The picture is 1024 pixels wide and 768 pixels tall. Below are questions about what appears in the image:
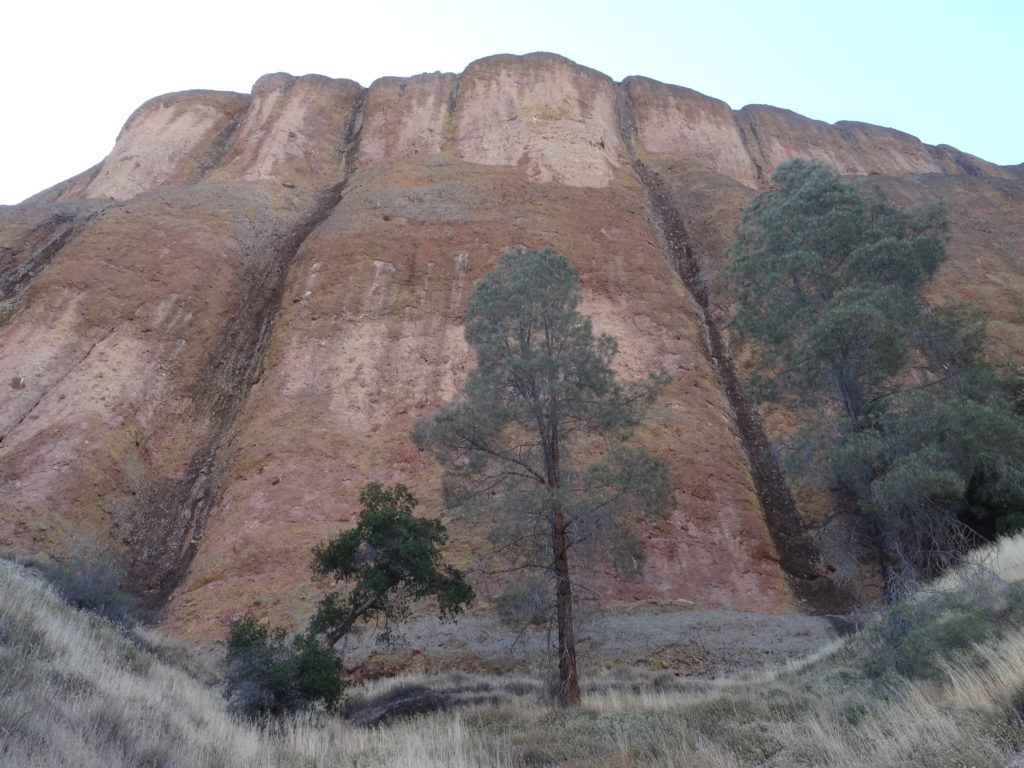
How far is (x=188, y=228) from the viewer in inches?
1232

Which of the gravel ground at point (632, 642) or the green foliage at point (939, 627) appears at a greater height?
the gravel ground at point (632, 642)

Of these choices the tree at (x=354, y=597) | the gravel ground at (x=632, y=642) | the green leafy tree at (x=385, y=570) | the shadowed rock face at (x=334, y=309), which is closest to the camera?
the tree at (x=354, y=597)

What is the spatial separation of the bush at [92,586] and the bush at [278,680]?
145 inches

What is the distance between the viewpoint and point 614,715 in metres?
9.40

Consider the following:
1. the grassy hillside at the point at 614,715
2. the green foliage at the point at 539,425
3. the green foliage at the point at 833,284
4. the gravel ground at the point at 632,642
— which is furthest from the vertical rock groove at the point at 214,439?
the green foliage at the point at 833,284

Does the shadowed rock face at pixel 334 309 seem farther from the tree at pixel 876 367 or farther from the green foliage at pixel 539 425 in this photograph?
the green foliage at pixel 539 425

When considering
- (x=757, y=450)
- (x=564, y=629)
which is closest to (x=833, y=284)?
(x=757, y=450)

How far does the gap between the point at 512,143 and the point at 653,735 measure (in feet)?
121

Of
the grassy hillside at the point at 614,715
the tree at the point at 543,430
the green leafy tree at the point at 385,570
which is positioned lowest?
the grassy hillside at the point at 614,715

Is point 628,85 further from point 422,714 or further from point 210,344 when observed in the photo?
point 422,714

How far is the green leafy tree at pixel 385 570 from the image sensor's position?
529 inches

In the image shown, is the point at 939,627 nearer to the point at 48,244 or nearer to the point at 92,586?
the point at 92,586

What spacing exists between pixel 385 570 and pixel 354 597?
2.58 ft

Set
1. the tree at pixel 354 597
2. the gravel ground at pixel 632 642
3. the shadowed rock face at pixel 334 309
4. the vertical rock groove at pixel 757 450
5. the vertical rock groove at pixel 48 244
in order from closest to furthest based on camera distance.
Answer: the tree at pixel 354 597, the gravel ground at pixel 632 642, the vertical rock groove at pixel 757 450, the shadowed rock face at pixel 334 309, the vertical rock groove at pixel 48 244
